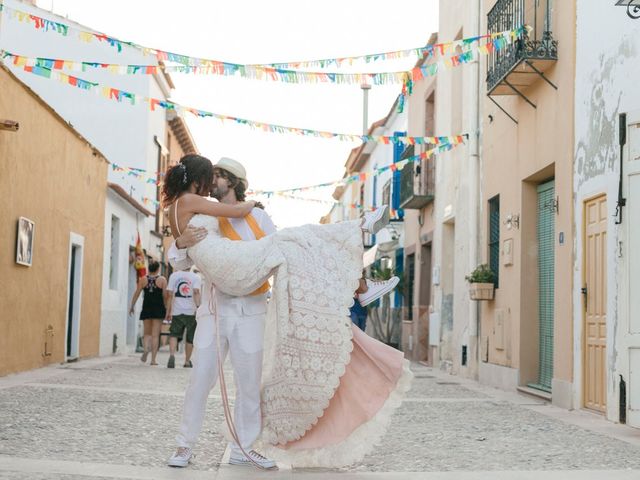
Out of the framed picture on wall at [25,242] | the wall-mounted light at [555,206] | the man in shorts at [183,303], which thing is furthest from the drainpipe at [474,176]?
the framed picture on wall at [25,242]

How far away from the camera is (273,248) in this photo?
17.1ft

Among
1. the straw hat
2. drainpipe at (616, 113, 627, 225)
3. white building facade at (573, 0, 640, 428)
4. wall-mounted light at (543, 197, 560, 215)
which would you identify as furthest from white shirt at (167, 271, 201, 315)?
the straw hat

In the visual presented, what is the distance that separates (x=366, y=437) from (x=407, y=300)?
1880 cm

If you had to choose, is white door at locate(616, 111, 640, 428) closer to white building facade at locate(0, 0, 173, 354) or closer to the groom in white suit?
the groom in white suit

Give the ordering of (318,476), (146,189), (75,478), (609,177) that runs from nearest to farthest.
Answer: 1. (75,478)
2. (318,476)
3. (609,177)
4. (146,189)

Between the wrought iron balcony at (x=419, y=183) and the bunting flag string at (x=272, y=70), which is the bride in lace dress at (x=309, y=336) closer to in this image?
the bunting flag string at (x=272, y=70)

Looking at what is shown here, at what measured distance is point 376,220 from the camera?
5.12 metres

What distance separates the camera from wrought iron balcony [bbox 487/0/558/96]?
10.7m

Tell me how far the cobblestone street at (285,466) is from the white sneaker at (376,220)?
1.31 meters

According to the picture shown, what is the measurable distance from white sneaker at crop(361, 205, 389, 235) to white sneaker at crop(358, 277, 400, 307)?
12.8 inches

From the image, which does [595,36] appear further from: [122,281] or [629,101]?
[122,281]

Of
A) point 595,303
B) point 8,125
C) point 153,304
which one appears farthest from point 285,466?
point 153,304

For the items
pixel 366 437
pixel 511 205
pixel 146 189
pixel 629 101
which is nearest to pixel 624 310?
pixel 629 101

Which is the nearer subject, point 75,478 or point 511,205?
point 75,478
